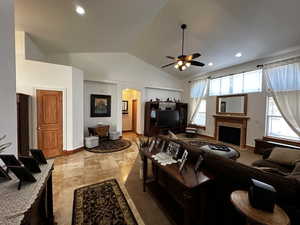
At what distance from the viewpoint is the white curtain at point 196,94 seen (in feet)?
22.8

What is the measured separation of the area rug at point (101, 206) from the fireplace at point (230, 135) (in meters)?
5.05

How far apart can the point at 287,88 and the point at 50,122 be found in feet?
23.6

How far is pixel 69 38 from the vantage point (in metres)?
3.92

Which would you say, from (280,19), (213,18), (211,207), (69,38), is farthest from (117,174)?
(280,19)

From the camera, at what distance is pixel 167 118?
23.3 feet

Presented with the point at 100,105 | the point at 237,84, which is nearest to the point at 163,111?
the point at 100,105

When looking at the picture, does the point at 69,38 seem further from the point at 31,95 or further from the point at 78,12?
the point at 31,95

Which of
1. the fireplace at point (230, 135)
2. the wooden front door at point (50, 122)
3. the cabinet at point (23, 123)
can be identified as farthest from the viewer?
the fireplace at point (230, 135)

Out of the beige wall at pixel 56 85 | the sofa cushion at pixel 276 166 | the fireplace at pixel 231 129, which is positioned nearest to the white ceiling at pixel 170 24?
the beige wall at pixel 56 85

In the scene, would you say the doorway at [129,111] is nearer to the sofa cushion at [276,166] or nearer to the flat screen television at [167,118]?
the flat screen television at [167,118]

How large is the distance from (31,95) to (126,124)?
197 inches

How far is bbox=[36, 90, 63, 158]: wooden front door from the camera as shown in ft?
12.5

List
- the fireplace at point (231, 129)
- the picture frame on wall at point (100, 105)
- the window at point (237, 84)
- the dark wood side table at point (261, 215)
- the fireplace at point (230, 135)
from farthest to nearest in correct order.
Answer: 1. the picture frame on wall at point (100, 105)
2. the fireplace at point (230, 135)
3. the fireplace at point (231, 129)
4. the window at point (237, 84)
5. the dark wood side table at point (261, 215)

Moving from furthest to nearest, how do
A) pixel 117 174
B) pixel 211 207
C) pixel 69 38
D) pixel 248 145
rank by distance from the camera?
1. pixel 248 145
2. pixel 69 38
3. pixel 117 174
4. pixel 211 207
